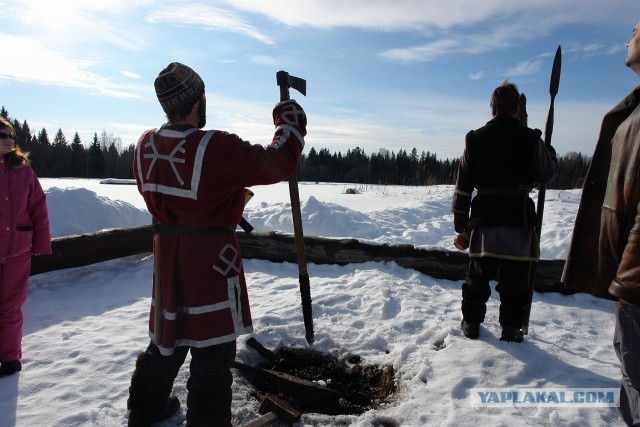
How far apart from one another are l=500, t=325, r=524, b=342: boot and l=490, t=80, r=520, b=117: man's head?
1780 millimetres

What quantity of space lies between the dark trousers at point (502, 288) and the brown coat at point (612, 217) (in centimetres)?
161

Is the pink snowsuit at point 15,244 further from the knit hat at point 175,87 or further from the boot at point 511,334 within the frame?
the boot at point 511,334

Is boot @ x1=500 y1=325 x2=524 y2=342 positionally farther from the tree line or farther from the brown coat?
the tree line

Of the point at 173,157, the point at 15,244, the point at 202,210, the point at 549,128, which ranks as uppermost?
the point at 549,128

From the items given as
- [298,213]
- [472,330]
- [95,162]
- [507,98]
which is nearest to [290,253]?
[298,213]

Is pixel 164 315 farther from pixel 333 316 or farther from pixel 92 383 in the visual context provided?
pixel 333 316

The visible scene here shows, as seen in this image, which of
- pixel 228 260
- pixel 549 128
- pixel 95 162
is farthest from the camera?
pixel 95 162

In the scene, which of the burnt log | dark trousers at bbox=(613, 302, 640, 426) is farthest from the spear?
dark trousers at bbox=(613, 302, 640, 426)

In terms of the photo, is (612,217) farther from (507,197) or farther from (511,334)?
(511,334)

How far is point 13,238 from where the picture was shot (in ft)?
10.7

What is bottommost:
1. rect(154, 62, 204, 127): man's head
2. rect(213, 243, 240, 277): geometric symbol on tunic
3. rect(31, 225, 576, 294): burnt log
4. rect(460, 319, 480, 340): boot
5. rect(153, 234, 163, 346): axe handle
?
rect(460, 319, 480, 340): boot

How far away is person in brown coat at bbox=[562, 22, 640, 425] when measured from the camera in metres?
1.51

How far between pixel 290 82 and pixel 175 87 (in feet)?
4.13

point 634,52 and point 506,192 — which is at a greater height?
point 634,52
